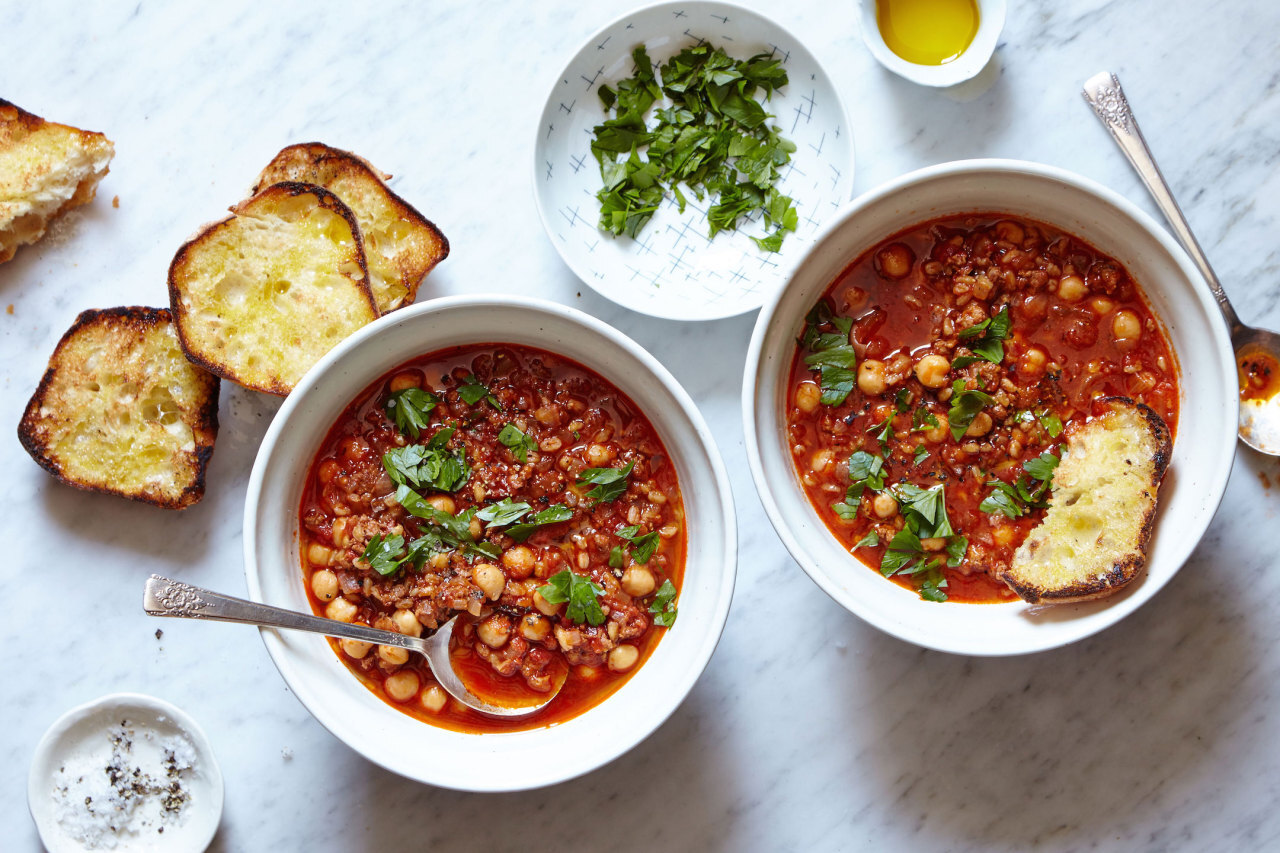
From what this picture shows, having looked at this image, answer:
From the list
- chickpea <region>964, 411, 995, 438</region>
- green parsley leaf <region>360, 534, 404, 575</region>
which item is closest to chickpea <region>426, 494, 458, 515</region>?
green parsley leaf <region>360, 534, 404, 575</region>

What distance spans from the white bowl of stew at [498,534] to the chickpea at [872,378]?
1.82ft

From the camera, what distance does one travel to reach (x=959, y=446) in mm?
2971

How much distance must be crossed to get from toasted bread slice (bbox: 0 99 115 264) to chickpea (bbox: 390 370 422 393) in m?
1.40

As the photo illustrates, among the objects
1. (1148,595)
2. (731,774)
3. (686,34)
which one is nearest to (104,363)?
(686,34)

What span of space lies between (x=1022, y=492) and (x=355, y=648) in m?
2.09

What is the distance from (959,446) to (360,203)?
83.8 inches

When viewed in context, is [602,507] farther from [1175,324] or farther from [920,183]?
[1175,324]

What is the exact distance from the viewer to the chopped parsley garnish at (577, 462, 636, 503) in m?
2.98

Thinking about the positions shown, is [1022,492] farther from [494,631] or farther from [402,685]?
[402,685]

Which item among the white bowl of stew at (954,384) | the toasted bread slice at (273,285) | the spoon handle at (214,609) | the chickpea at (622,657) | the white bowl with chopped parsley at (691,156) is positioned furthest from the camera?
the white bowl with chopped parsley at (691,156)

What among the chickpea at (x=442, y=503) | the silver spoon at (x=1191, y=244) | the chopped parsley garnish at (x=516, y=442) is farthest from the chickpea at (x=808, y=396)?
the silver spoon at (x=1191, y=244)

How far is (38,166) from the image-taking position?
3.31 m

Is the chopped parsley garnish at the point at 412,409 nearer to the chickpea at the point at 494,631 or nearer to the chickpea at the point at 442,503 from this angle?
the chickpea at the point at 442,503

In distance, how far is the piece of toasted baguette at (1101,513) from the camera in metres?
2.81
